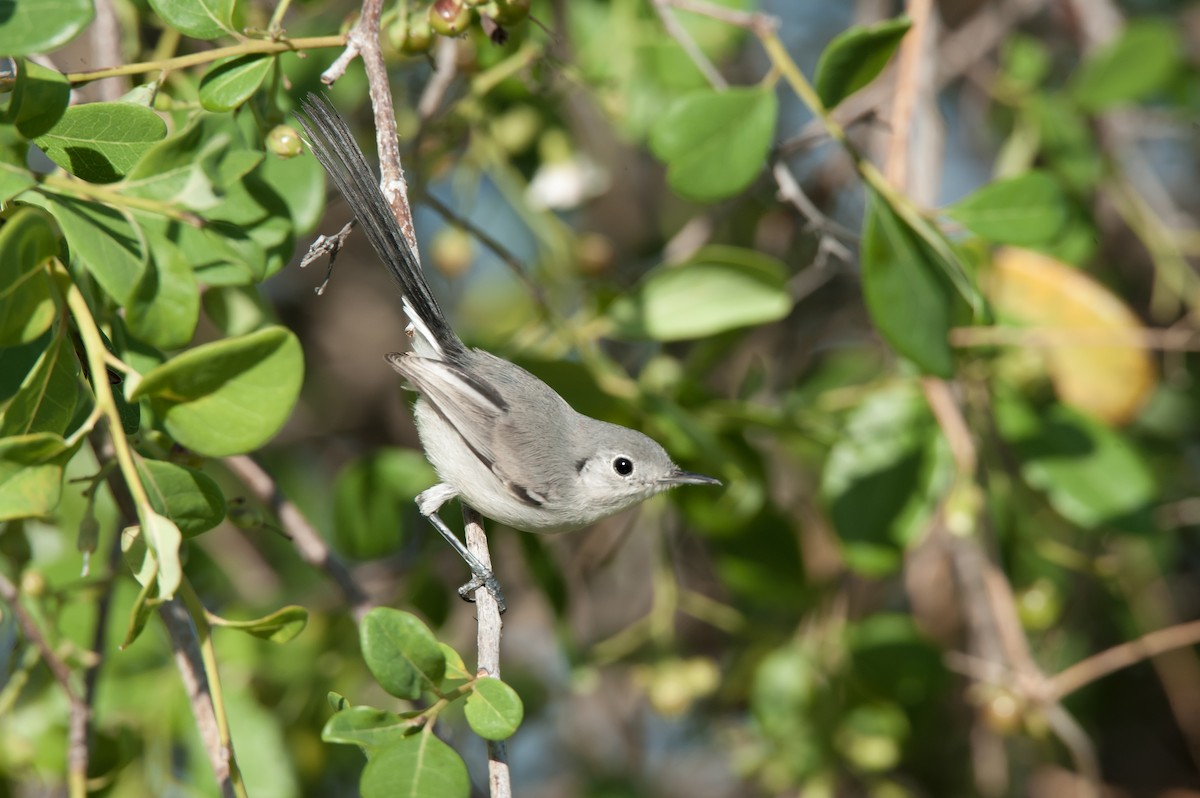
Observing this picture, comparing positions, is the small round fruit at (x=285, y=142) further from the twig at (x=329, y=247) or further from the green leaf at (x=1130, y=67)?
the green leaf at (x=1130, y=67)

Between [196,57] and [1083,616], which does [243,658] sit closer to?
[196,57]

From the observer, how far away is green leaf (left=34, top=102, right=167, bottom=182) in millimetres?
1569

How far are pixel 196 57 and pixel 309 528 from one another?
2.98 feet

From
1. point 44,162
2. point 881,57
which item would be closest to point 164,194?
point 881,57

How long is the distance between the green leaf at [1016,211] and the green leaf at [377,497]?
130 cm

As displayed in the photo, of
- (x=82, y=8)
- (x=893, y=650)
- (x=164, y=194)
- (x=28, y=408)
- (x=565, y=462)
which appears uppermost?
(x=82, y=8)

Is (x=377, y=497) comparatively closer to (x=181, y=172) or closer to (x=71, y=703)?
(x=71, y=703)

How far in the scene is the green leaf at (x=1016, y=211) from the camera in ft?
7.34

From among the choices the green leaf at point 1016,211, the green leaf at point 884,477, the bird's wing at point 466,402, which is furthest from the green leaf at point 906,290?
the bird's wing at point 466,402

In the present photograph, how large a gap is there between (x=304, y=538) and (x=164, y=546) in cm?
83

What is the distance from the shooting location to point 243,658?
8.67 ft

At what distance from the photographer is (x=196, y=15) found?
1738mm

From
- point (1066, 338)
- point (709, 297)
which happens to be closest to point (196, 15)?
point (709, 297)

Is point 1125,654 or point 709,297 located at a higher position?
point 709,297
